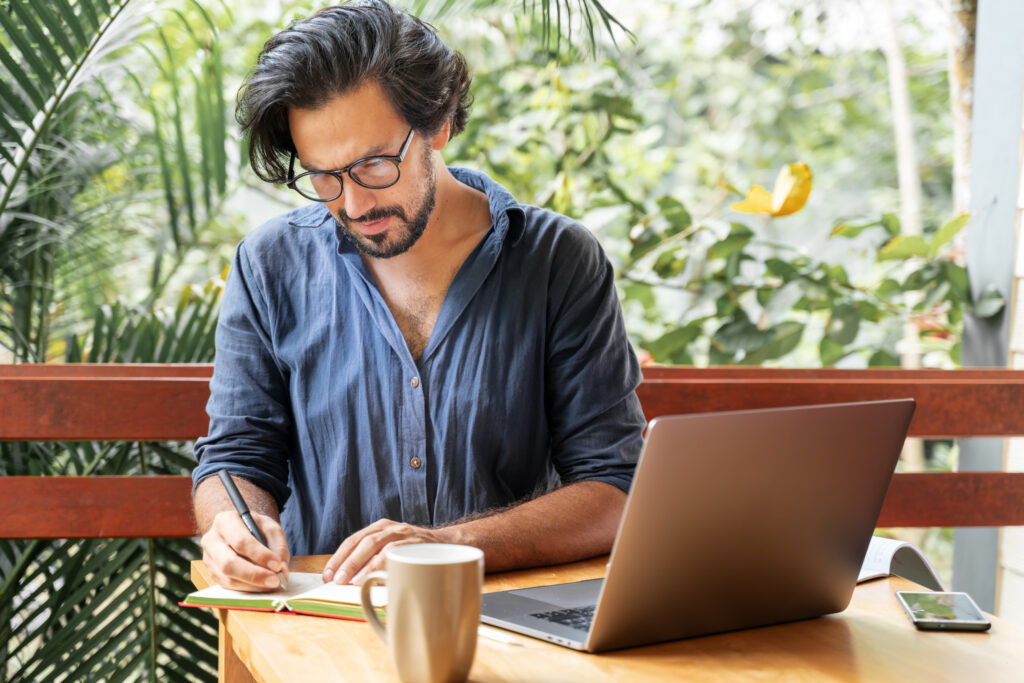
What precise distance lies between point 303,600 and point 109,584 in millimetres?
1036

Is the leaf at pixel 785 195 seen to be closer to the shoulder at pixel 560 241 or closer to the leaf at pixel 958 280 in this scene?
the leaf at pixel 958 280

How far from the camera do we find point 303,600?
1.01 metres

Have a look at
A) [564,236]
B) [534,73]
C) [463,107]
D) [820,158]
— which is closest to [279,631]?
[564,236]

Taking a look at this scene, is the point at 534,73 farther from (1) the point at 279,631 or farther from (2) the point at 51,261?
(1) the point at 279,631

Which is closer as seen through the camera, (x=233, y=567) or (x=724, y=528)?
(x=724, y=528)

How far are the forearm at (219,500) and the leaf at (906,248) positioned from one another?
1616 millimetres

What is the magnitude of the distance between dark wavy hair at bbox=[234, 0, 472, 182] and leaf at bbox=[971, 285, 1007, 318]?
1.39 metres

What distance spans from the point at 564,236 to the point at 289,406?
0.50m

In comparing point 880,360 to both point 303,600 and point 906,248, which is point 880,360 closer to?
point 906,248

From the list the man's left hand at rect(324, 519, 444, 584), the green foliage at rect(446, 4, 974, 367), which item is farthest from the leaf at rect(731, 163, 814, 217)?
the man's left hand at rect(324, 519, 444, 584)

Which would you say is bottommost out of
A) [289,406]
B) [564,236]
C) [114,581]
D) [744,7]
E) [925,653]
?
[114,581]

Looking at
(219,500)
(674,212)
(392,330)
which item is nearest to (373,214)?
(392,330)

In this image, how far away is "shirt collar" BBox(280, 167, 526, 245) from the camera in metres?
1.57

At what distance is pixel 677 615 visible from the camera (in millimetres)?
923
